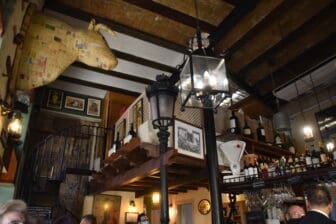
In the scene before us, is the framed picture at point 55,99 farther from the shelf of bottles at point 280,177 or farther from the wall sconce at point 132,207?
the shelf of bottles at point 280,177

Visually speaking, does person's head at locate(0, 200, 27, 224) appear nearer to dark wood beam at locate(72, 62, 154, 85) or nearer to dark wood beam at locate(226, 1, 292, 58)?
dark wood beam at locate(226, 1, 292, 58)

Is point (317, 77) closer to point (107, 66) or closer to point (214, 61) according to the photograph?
point (214, 61)

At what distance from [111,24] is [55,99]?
142 inches

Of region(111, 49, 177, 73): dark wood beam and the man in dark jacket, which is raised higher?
region(111, 49, 177, 73): dark wood beam

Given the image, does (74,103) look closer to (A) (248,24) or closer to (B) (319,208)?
(A) (248,24)

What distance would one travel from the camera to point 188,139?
4367 mm

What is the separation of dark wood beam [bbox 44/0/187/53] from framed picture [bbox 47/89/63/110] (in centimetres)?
330

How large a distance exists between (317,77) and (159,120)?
18.0 ft

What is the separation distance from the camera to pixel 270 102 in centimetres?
762

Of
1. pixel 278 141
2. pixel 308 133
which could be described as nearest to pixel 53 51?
pixel 278 141

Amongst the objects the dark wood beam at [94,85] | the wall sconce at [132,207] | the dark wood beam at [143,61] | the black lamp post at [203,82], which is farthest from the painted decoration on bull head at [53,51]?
the wall sconce at [132,207]

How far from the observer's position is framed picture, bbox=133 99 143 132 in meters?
5.26

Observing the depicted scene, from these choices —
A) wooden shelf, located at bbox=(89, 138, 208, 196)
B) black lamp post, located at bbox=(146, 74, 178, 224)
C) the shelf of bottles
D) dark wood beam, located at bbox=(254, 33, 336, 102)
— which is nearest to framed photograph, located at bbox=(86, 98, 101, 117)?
wooden shelf, located at bbox=(89, 138, 208, 196)

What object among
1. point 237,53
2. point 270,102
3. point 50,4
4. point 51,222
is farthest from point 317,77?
point 51,222
